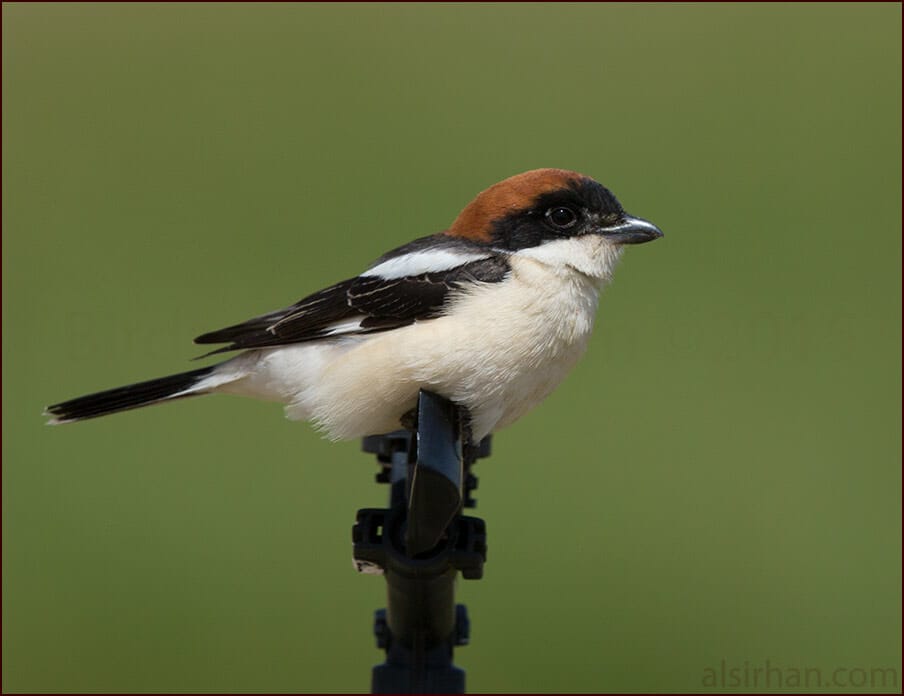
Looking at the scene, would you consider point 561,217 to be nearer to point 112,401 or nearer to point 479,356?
point 479,356

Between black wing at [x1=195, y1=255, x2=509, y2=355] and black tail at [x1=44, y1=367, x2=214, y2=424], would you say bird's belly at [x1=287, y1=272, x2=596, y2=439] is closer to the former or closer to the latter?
black wing at [x1=195, y1=255, x2=509, y2=355]

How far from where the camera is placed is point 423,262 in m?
2.32

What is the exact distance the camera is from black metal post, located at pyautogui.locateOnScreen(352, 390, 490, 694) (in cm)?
160

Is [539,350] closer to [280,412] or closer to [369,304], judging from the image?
[369,304]

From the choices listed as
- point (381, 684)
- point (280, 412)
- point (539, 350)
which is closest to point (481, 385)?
point (539, 350)

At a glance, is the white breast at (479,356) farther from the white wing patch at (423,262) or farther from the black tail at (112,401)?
the black tail at (112,401)

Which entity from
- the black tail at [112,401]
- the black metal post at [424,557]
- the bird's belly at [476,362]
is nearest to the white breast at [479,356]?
the bird's belly at [476,362]

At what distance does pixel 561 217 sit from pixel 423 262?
0.97 feet

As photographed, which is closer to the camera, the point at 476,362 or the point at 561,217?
the point at 476,362

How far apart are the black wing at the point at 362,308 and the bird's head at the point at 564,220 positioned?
0.27 feet

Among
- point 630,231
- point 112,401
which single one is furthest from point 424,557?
point 112,401

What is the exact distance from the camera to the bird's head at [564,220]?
2266 mm

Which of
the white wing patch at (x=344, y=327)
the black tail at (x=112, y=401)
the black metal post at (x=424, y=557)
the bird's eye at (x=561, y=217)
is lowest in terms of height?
the black metal post at (x=424, y=557)

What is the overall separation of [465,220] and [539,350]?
1.25 feet
